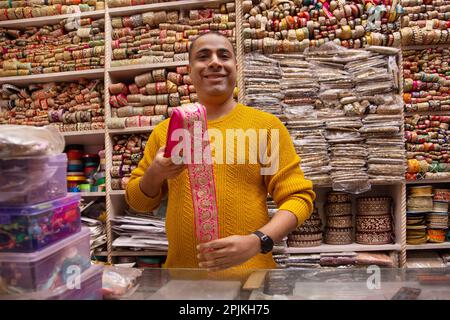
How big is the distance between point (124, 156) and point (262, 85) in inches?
34.1

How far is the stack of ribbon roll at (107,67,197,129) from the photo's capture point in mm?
2078

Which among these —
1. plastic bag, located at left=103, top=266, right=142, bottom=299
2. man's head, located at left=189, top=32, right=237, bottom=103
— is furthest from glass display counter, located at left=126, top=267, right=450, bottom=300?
man's head, located at left=189, top=32, right=237, bottom=103

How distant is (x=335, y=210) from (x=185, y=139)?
4.67ft

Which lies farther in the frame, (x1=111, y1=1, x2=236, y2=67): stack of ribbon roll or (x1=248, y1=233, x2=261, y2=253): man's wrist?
(x1=111, y1=1, x2=236, y2=67): stack of ribbon roll

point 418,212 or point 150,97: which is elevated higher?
point 150,97

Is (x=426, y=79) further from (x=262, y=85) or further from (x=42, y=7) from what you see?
(x=42, y=7)

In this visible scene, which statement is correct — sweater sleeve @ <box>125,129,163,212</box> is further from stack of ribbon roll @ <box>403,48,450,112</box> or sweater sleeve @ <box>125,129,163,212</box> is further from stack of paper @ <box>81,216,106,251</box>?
stack of ribbon roll @ <box>403,48,450,112</box>

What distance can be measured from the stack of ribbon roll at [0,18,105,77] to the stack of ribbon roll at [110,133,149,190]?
1.52 ft

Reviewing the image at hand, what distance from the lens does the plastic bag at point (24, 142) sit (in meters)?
0.56

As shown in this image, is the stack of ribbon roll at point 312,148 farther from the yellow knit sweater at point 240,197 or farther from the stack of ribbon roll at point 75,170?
the stack of ribbon roll at point 75,170

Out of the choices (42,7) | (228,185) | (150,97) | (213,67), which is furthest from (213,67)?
(42,7)

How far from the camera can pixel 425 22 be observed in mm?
1993

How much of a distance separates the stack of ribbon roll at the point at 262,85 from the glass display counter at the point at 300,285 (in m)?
1.29

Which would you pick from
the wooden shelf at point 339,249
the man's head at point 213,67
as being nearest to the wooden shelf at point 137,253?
the wooden shelf at point 339,249
